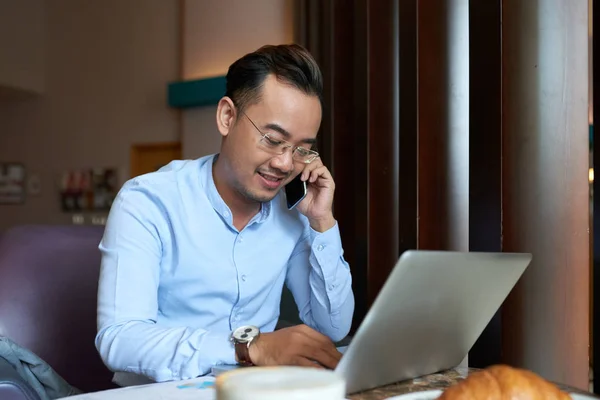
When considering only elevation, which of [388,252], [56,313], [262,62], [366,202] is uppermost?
[262,62]

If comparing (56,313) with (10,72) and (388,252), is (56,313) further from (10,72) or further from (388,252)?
(10,72)

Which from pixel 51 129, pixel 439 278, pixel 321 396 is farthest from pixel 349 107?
pixel 51 129

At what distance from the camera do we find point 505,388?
0.59m

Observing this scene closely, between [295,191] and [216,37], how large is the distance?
3.76 m

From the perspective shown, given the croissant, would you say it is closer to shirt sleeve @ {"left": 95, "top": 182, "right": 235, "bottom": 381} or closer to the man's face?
shirt sleeve @ {"left": 95, "top": 182, "right": 235, "bottom": 381}

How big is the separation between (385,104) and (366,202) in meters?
0.41

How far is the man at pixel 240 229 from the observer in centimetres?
134

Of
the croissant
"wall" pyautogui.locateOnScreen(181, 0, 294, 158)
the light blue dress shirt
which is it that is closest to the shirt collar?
the light blue dress shirt

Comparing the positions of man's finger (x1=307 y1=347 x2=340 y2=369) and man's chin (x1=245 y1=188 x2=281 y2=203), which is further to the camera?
man's chin (x1=245 y1=188 x2=281 y2=203)

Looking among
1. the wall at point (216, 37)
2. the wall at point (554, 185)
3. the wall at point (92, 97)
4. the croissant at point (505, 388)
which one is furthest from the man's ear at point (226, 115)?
the wall at point (92, 97)

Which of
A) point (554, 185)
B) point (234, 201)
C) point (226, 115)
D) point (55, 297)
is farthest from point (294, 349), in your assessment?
point (55, 297)

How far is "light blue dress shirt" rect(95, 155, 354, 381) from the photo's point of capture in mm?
1188

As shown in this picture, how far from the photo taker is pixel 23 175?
703 centimetres

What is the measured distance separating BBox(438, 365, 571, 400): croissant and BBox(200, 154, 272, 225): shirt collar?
99 centimetres
